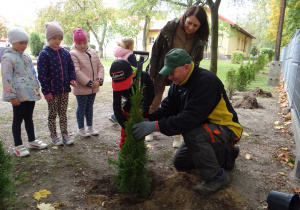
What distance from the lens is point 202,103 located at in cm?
239

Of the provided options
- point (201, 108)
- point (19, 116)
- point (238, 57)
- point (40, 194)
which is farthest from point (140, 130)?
point (238, 57)

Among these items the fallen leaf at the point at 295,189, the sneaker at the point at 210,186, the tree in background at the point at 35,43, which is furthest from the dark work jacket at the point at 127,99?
the tree in background at the point at 35,43

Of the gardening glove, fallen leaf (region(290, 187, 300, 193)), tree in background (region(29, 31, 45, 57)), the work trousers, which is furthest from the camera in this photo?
tree in background (region(29, 31, 45, 57))

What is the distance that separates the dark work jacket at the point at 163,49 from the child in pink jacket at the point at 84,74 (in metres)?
0.99

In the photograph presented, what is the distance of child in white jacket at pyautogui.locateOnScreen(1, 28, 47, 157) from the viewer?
3199mm

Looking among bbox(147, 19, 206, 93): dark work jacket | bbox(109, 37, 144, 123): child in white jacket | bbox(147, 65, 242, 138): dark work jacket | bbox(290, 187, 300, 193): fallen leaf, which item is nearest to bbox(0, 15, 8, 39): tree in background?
bbox(109, 37, 144, 123): child in white jacket

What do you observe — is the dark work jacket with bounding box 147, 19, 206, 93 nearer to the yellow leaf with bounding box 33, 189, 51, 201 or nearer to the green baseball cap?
the green baseball cap

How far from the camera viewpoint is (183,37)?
3602 mm

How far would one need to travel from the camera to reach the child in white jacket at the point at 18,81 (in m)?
3.20

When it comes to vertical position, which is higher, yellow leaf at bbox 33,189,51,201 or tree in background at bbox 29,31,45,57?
tree in background at bbox 29,31,45,57

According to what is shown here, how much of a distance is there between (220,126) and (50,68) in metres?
2.51

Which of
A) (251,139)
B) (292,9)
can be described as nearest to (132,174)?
(251,139)

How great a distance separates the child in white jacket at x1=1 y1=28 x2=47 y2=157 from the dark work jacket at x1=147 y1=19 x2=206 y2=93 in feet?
5.79

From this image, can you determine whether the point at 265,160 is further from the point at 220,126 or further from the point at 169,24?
the point at 169,24
